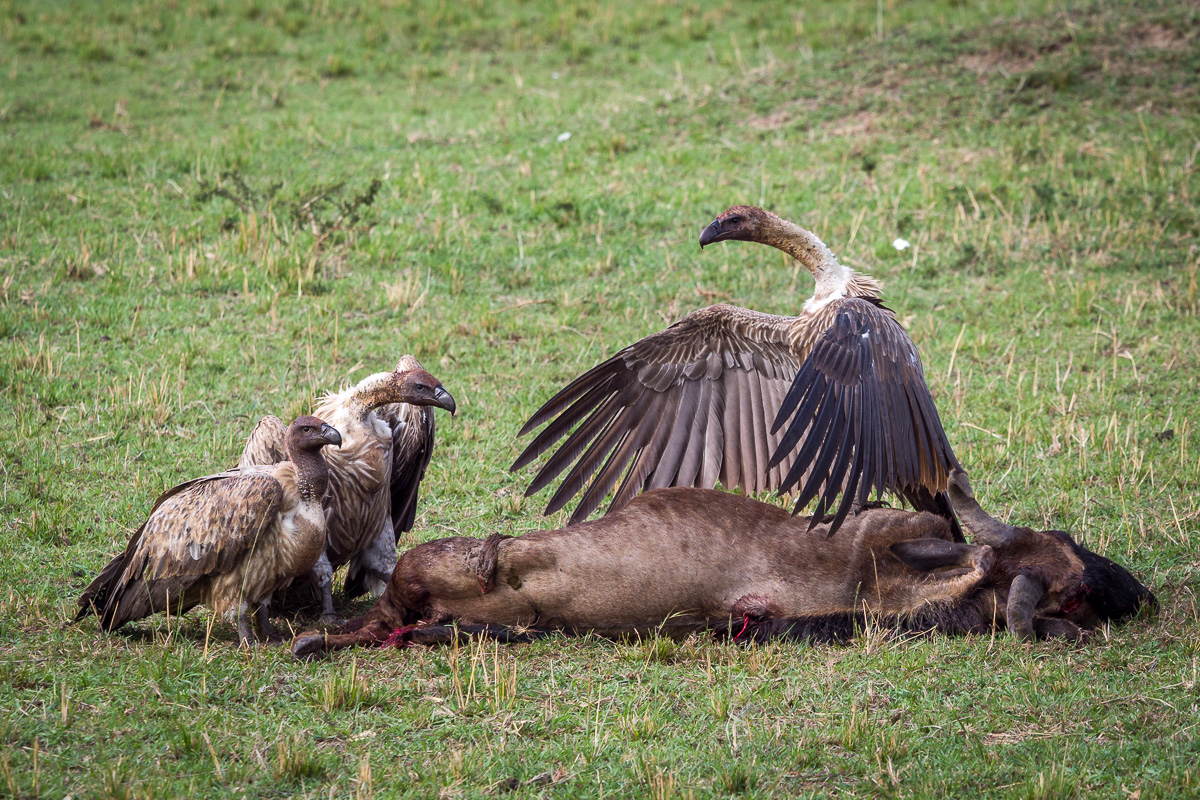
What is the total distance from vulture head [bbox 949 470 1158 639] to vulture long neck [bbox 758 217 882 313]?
1462mm

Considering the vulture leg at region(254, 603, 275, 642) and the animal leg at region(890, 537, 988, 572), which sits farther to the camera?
the vulture leg at region(254, 603, 275, 642)

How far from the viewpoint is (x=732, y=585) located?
200 inches

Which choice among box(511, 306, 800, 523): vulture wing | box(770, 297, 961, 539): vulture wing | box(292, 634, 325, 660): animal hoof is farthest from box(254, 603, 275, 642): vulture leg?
box(770, 297, 961, 539): vulture wing

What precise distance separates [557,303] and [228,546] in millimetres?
5058

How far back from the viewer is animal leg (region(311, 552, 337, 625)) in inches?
218

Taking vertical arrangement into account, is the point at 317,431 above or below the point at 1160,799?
above

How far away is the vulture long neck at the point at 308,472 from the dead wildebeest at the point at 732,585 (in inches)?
19.4

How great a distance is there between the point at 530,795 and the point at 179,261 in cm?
722

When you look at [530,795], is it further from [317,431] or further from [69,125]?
[69,125]

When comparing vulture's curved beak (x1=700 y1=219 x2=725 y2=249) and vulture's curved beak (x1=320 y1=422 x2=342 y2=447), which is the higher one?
vulture's curved beak (x1=700 y1=219 x2=725 y2=249)

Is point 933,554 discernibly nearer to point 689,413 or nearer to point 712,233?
point 689,413

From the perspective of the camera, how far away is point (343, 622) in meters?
5.56

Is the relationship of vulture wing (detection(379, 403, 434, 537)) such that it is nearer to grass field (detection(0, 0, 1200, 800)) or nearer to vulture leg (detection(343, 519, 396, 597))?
vulture leg (detection(343, 519, 396, 597))

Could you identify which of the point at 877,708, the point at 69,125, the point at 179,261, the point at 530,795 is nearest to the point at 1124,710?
the point at 877,708
